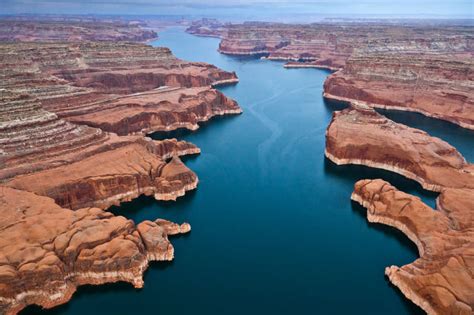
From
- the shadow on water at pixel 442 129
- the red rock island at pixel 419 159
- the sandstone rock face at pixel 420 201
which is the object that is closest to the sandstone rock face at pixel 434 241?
the sandstone rock face at pixel 420 201

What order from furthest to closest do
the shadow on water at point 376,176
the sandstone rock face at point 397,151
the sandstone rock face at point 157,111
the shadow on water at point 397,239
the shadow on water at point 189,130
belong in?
the shadow on water at point 189,130, the sandstone rock face at point 157,111, the sandstone rock face at point 397,151, the shadow on water at point 376,176, the shadow on water at point 397,239

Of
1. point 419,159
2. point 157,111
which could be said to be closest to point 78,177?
point 157,111

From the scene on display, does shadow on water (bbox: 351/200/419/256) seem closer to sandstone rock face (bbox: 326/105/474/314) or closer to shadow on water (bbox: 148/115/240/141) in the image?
sandstone rock face (bbox: 326/105/474/314)

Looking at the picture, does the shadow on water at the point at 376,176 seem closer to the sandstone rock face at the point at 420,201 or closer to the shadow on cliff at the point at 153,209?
the sandstone rock face at the point at 420,201

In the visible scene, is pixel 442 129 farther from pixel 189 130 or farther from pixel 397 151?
pixel 189 130

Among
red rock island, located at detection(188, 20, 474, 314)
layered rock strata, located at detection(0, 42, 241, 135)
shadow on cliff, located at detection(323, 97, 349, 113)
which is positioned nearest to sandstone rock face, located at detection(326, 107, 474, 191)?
red rock island, located at detection(188, 20, 474, 314)

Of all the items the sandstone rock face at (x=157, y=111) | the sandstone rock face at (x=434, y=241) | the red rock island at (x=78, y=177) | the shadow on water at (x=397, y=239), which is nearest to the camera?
the sandstone rock face at (x=434, y=241)
